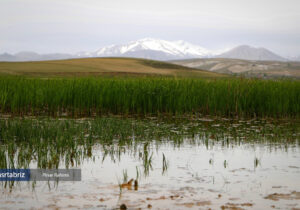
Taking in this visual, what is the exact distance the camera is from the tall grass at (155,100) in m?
15.0

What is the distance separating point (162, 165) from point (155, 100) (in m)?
8.54

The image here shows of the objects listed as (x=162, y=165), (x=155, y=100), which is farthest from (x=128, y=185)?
(x=155, y=100)

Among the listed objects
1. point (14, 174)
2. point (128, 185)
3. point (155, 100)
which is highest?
point (155, 100)

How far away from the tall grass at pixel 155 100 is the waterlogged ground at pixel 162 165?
305 centimetres

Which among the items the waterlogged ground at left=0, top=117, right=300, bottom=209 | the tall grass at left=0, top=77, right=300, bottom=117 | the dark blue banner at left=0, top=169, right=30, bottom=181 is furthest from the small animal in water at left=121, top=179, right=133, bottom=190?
the tall grass at left=0, top=77, right=300, bottom=117

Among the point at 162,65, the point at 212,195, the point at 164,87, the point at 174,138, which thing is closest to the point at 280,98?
the point at 164,87

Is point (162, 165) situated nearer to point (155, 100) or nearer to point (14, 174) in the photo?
point (14, 174)

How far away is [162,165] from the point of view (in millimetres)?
7348

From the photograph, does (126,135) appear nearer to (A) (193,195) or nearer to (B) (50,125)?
(B) (50,125)

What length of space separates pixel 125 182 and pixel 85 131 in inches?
188

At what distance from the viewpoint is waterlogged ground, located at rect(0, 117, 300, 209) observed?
5398 mm

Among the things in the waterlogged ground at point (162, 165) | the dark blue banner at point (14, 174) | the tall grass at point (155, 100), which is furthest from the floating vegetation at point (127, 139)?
the tall grass at point (155, 100)

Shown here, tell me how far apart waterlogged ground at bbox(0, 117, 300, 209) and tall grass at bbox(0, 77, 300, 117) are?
3054 mm

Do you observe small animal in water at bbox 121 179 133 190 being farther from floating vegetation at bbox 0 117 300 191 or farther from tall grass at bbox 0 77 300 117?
tall grass at bbox 0 77 300 117
